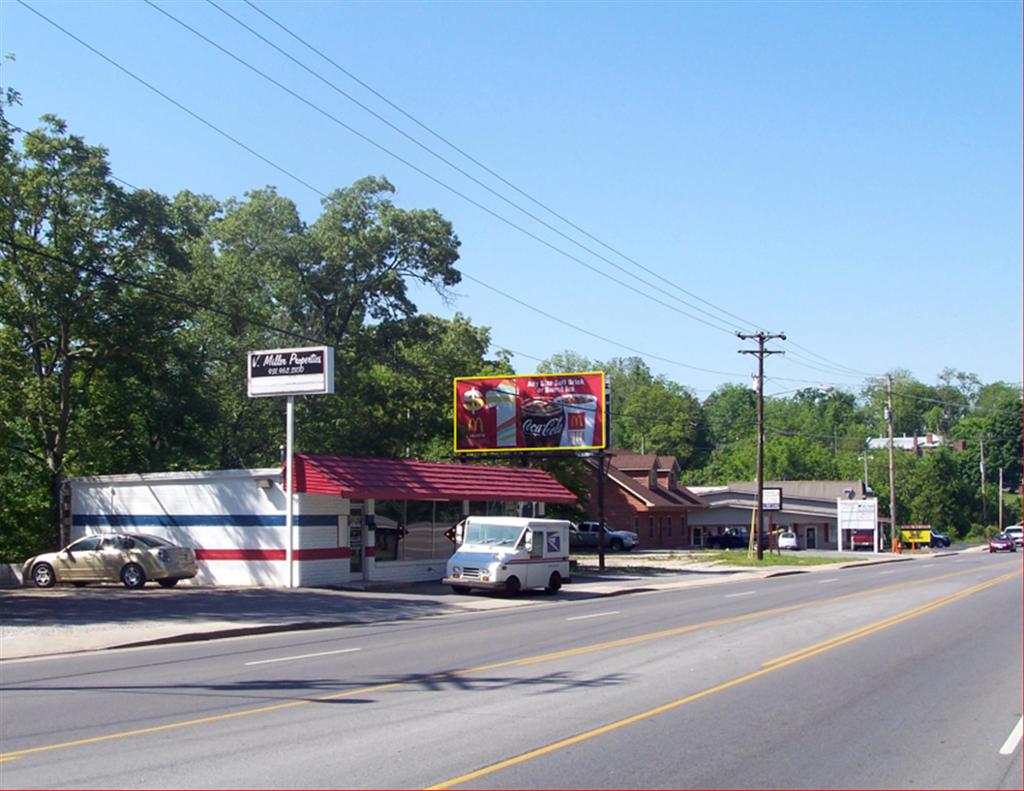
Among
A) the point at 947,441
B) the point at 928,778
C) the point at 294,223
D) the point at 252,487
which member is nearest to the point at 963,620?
the point at 928,778

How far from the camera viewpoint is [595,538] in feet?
228

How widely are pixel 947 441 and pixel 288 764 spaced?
151 metres

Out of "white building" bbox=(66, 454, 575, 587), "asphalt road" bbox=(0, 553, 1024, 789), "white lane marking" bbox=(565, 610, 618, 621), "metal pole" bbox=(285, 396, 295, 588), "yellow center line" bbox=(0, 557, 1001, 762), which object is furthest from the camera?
"white building" bbox=(66, 454, 575, 587)

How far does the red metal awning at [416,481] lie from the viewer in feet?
109

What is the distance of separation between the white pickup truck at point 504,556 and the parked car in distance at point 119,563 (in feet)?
24.9

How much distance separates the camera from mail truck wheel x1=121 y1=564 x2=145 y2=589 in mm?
31375

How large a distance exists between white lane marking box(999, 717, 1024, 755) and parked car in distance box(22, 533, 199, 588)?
25045 millimetres

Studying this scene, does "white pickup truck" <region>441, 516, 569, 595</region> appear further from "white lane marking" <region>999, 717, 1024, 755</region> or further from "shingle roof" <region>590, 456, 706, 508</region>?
"shingle roof" <region>590, 456, 706, 508</region>

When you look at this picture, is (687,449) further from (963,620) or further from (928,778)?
(928,778)

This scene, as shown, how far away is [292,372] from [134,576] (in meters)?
7.42

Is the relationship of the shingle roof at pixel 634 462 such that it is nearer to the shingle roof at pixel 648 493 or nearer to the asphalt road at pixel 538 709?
the shingle roof at pixel 648 493

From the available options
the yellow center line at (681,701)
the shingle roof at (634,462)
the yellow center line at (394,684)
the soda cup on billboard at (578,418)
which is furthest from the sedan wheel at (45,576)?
the shingle roof at (634,462)

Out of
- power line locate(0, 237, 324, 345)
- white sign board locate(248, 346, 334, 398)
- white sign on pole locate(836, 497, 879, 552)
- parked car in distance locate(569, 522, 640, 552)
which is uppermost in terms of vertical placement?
power line locate(0, 237, 324, 345)

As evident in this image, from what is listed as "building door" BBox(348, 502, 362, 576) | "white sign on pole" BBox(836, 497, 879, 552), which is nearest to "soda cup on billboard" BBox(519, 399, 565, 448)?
"building door" BBox(348, 502, 362, 576)
